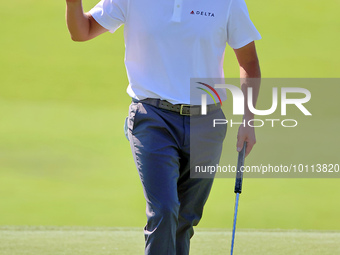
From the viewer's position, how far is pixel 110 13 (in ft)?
8.71

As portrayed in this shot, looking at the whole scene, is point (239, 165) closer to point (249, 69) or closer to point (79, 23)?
point (249, 69)

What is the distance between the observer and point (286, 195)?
560cm

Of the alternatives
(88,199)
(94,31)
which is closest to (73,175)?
(88,199)

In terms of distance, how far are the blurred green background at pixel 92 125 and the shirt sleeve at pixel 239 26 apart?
8.55ft

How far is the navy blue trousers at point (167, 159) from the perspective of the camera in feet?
8.25

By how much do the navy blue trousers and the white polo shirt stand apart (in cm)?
8

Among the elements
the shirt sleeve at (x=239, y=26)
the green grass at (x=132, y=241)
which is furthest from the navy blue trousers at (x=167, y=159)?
the green grass at (x=132, y=241)

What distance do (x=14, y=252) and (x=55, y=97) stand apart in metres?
3.38

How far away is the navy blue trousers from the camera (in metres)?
2.51

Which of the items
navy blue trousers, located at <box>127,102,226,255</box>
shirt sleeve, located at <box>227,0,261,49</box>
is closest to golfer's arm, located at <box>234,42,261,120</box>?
shirt sleeve, located at <box>227,0,261,49</box>

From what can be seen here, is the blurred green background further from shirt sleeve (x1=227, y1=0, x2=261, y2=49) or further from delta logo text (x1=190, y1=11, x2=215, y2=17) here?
delta logo text (x1=190, y1=11, x2=215, y2=17)

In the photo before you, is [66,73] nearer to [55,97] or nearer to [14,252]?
[55,97]

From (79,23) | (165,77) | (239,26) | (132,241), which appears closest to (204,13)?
(239,26)

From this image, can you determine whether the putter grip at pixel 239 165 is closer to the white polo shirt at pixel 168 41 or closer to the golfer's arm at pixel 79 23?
the white polo shirt at pixel 168 41
